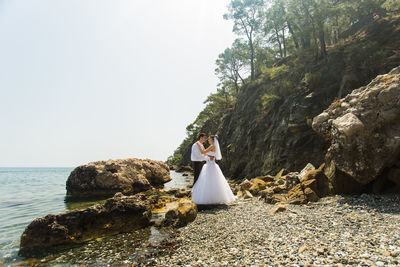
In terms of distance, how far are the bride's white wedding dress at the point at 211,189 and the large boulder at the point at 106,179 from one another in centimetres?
1403

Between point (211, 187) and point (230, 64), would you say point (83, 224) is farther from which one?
point (230, 64)

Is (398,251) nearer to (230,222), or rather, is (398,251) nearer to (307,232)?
(307,232)

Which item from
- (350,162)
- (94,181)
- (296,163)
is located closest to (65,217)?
(350,162)

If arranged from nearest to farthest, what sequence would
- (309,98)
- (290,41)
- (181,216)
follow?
(181,216) → (309,98) → (290,41)

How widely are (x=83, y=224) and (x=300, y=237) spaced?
8.53m

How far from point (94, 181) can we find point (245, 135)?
22639mm

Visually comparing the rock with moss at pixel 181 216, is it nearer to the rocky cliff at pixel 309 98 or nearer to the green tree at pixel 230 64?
the rocky cliff at pixel 309 98

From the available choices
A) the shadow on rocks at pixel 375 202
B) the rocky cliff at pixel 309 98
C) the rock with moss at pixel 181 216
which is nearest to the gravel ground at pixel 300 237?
the shadow on rocks at pixel 375 202

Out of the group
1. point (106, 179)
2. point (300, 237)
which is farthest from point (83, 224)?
point (106, 179)

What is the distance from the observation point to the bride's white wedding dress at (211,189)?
11.4m

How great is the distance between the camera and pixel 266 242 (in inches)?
237

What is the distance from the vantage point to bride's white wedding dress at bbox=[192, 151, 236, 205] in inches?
448

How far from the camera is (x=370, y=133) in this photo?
30.1 ft

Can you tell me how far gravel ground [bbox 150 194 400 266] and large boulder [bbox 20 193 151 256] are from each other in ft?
8.67
